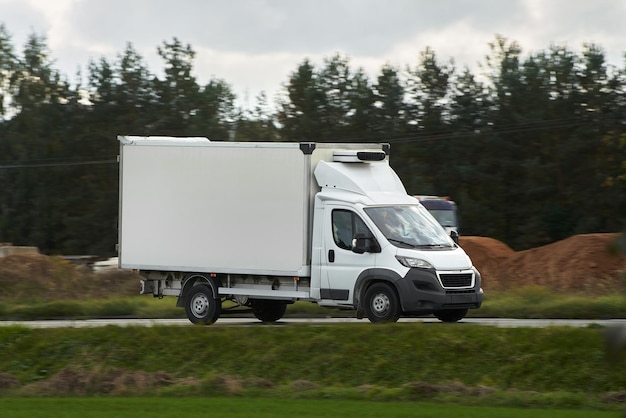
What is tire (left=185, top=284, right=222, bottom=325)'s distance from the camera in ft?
66.3

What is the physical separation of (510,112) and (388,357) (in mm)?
45104

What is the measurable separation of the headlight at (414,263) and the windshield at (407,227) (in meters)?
0.34

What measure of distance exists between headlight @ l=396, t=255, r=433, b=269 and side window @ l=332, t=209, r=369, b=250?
970 mm

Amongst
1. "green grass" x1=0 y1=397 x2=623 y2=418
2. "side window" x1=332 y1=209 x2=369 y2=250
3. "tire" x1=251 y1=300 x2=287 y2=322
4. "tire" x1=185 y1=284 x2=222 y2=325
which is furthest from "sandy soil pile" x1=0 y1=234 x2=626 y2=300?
"green grass" x1=0 y1=397 x2=623 y2=418

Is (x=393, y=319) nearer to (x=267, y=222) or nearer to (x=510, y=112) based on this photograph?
(x=267, y=222)

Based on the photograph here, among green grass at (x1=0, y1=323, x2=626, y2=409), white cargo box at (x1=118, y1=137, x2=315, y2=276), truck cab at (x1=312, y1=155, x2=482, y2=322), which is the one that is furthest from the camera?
white cargo box at (x1=118, y1=137, x2=315, y2=276)

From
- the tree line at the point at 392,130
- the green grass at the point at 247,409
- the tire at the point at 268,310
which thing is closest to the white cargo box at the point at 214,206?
the tire at the point at 268,310

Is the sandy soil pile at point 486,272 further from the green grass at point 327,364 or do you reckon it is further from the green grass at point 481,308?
the green grass at point 327,364

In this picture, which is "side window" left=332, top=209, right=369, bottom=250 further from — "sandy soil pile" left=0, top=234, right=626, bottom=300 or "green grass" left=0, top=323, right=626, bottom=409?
"sandy soil pile" left=0, top=234, right=626, bottom=300

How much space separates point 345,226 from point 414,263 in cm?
148

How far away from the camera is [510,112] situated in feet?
196

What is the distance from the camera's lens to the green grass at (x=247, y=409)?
12.7 m

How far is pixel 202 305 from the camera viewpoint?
20.4 meters

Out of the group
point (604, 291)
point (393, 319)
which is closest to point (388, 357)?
point (393, 319)
